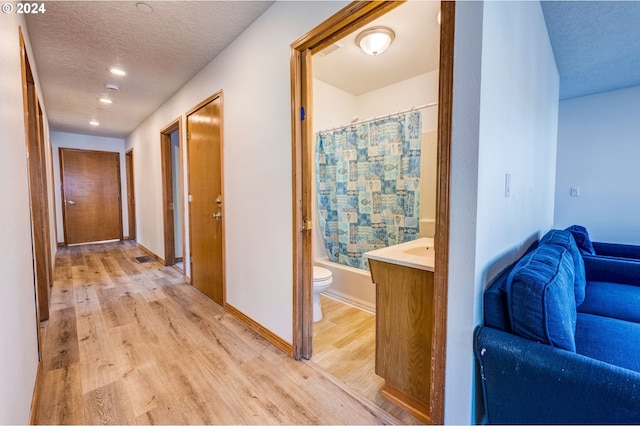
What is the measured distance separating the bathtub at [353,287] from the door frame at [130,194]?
490 centimetres

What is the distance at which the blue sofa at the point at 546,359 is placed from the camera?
0.84 m

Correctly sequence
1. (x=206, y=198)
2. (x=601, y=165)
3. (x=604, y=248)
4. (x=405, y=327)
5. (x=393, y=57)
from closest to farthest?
(x=405, y=327)
(x=604, y=248)
(x=393, y=57)
(x=206, y=198)
(x=601, y=165)

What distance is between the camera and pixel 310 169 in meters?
1.79

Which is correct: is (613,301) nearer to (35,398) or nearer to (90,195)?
(35,398)

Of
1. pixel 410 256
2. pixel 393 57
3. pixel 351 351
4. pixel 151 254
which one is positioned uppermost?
pixel 393 57

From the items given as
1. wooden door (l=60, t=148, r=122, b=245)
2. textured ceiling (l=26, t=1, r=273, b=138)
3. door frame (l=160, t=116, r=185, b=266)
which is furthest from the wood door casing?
wooden door (l=60, t=148, r=122, b=245)

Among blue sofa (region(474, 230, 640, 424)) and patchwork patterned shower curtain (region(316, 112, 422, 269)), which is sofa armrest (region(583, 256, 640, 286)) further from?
patchwork patterned shower curtain (region(316, 112, 422, 269))

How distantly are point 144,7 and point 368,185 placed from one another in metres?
2.28

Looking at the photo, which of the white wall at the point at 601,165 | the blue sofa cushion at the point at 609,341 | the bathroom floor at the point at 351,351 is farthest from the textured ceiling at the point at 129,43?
the white wall at the point at 601,165

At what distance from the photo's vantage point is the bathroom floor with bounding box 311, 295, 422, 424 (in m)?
1.53

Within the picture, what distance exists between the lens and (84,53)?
252cm

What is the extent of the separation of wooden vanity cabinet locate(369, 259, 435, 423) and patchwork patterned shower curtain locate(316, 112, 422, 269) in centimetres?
124

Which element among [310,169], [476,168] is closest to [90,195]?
[310,169]

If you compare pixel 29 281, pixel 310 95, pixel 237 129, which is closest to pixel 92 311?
pixel 29 281
